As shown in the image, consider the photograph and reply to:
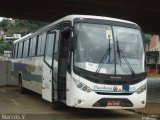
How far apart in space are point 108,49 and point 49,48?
121 inches

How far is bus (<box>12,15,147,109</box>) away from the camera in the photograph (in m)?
12.5

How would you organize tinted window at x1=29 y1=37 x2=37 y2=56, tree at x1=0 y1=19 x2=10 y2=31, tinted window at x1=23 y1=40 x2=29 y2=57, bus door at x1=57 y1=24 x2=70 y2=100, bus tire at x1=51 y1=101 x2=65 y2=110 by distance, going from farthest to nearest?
tree at x1=0 y1=19 x2=10 y2=31, tinted window at x1=23 y1=40 x2=29 y2=57, tinted window at x1=29 y1=37 x2=37 y2=56, bus tire at x1=51 y1=101 x2=65 y2=110, bus door at x1=57 y1=24 x2=70 y2=100

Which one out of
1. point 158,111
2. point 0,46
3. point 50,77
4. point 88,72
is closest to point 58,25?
point 50,77

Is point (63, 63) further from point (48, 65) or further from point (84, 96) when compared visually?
point (84, 96)

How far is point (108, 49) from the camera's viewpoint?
42.8 ft

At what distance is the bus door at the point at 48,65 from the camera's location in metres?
14.7

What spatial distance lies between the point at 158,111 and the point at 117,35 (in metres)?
Answer: 3.23

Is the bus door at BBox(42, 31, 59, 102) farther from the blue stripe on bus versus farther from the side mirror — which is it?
the side mirror

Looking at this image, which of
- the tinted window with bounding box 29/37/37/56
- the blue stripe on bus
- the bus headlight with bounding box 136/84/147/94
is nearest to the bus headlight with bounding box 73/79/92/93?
the bus headlight with bounding box 136/84/147/94

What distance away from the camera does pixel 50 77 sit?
14.7 meters

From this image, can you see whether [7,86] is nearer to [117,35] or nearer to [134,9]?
[134,9]

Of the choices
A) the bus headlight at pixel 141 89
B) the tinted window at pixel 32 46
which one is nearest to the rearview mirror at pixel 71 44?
the bus headlight at pixel 141 89

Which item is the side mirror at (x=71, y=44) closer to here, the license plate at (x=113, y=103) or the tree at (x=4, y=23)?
the license plate at (x=113, y=103)

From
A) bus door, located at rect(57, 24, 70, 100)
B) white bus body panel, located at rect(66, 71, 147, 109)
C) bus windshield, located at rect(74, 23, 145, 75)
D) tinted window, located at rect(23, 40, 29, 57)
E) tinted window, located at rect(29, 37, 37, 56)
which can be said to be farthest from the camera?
tinted window, located at rect(23, 40, 29, 57)
